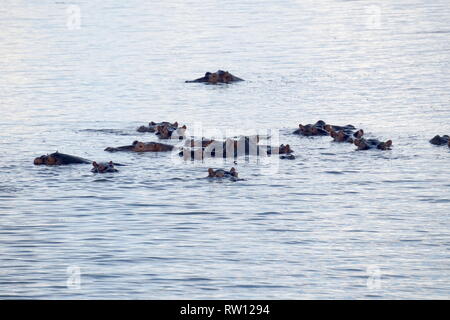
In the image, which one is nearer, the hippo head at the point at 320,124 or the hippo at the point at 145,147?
the hippo at the point at 145,147

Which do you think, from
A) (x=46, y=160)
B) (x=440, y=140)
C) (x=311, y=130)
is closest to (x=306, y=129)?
(x=311, y=130)

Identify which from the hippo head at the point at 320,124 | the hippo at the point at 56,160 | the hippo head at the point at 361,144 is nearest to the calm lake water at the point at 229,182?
the hippo head at the point at 361,144

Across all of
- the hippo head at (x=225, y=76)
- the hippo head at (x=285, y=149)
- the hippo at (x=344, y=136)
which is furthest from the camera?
the hippo head at (x=225, y=76)

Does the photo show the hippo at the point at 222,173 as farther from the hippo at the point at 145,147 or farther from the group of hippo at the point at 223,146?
the hippo at the point at 145,147

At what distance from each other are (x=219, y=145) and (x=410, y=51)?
84.7 feet

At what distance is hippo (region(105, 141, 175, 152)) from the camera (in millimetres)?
35312

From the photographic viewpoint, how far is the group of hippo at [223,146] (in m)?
34.0

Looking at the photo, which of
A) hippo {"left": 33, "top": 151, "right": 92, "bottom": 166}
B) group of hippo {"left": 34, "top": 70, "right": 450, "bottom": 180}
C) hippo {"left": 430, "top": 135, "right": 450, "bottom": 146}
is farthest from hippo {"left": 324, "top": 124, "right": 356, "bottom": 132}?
hippo {"left": 33, "top": 151, "right": 92, "bottom": 166}

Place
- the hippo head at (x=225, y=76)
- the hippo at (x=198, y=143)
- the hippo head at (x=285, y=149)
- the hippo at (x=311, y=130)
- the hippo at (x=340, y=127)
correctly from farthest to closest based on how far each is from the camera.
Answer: the hippo head at (x=225, y=76) < the hippo at (x=340, y=127) < the hippo at (x=311, y=130) < the hippo at (x=198, y=143) < the hippo head at (x=285, y=149)

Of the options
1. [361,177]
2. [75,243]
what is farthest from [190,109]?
[75,243]

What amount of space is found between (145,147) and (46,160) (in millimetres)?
2949
